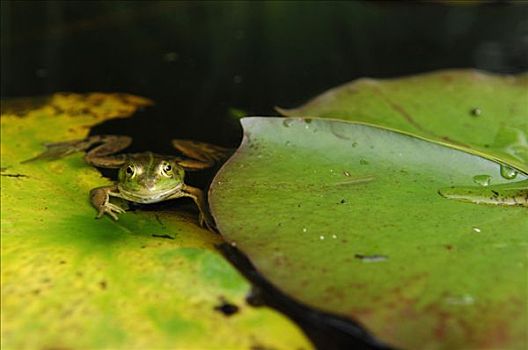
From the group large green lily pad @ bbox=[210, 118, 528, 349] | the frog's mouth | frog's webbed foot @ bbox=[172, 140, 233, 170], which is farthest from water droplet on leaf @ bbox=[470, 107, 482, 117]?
the frog's mouth

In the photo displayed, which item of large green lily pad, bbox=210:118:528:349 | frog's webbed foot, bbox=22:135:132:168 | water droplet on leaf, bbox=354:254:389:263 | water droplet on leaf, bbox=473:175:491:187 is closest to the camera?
large green lily pad, bbox=210:118:528:349

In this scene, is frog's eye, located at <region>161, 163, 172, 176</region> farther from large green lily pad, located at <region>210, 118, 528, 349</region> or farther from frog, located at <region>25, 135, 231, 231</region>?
large green lily pad, located at <region>210, 118, 528, 349</region>

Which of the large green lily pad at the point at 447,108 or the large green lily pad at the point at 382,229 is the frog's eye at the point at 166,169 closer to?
the large green lily pad at the point at 382,229

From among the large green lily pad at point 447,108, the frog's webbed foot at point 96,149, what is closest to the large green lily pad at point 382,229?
the large green lily pad at point 447,108

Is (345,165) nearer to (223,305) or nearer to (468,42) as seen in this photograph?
(223,305)

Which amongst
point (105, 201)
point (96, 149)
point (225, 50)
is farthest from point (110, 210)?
point (225, 50)

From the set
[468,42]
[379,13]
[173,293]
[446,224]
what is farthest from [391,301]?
[379,13]
